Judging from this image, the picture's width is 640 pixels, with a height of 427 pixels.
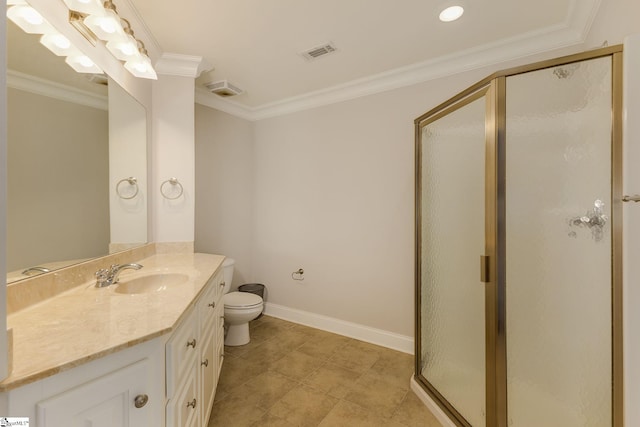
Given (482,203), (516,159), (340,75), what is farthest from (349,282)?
(340,75)

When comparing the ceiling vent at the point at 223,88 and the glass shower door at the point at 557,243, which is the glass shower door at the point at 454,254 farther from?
the ceiling vent at the point at 223,88

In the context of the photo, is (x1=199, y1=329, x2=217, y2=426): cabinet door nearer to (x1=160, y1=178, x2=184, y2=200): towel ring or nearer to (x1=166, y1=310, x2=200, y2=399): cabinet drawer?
(x1=166, y1=310, x2=200, y2=399): cabinet drawer

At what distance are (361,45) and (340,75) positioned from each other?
46 centimetres

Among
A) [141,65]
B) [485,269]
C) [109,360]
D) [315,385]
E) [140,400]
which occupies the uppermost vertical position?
[141,65]

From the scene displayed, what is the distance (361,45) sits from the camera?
1.97 m

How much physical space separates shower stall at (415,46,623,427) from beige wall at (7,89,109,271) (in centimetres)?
201

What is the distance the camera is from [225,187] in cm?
298

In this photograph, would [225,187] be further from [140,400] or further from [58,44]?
[140,400]

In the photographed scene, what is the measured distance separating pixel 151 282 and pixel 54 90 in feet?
3.44

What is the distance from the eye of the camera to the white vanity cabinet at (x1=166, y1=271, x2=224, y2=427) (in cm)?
100

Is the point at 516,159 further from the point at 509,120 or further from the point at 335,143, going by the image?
the point at 335,143

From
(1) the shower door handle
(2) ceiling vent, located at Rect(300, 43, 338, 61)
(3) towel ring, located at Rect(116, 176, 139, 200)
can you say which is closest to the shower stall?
(1) the shower door handle

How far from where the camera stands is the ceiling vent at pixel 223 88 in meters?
2.53

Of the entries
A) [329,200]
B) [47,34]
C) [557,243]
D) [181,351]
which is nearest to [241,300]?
[329,200]
